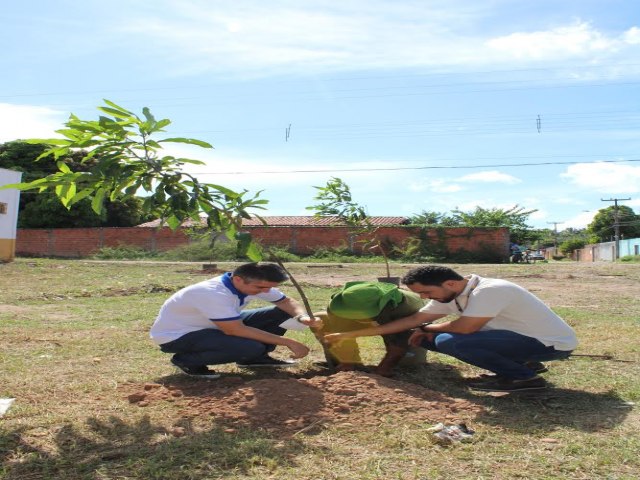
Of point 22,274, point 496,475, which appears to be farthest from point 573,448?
point 22,274

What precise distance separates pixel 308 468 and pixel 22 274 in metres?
16.4

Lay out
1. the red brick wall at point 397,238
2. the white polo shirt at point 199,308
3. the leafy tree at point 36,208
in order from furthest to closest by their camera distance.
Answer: the leafy tree at point 36,208 → the red brick wall at point 397,238 → the white polo shirt at point 199,308

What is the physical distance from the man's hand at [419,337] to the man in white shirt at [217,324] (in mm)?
771

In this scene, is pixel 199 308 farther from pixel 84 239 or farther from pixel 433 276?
pixel 84 239

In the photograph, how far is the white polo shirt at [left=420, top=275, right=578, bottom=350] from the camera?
165 inches

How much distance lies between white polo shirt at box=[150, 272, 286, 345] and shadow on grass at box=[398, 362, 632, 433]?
1.50m

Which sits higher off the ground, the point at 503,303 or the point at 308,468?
the point at 503,303

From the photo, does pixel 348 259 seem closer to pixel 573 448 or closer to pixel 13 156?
pixel 13 156

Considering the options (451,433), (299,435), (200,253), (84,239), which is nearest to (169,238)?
(84,239)

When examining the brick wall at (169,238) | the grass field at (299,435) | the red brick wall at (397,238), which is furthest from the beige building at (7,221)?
the grass field at (299,435)

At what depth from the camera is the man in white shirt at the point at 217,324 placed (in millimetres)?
4391

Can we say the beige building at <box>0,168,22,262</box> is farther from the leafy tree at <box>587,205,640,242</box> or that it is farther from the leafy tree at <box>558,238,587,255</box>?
the leafy tree at <box>587,205,640,242</box>

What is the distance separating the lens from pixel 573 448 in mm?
3109

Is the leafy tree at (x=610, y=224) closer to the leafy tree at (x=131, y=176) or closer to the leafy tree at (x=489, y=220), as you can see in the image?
the leafy tree at (x=489, y=220)
